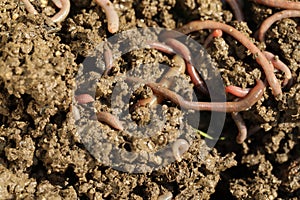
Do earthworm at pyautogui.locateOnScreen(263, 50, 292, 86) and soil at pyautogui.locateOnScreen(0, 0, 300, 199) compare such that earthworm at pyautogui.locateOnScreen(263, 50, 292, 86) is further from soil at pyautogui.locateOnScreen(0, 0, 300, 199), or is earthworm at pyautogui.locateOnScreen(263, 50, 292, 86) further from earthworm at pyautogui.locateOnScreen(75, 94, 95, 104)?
earthworm at pyautogui.locateOnScreen(75, 94, 95, 104)

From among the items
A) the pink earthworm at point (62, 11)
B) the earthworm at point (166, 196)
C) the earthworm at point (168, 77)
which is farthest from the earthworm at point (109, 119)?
the pink earthworm at point (62, 11)

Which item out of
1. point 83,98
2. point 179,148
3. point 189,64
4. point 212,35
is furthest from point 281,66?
point 83,98

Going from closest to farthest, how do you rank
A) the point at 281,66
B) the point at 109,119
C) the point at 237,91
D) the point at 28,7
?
the point at 109,119, the point at 28,7, the point at 237,91, the point at 281,66

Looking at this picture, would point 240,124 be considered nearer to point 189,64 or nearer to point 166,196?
point 189,64

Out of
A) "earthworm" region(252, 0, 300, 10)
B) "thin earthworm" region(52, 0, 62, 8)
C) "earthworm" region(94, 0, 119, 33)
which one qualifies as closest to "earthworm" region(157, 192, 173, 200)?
"earthworm" region(94, 0, 119, 33)

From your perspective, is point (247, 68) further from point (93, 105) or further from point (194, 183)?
point (93, 105)
